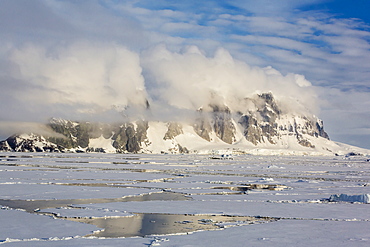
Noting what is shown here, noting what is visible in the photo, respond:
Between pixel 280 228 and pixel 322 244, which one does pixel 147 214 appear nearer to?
pixel 280 228

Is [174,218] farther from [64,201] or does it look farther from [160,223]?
[64,201]

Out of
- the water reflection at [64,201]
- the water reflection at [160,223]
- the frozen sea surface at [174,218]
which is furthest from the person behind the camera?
the water reflection at [64,201]

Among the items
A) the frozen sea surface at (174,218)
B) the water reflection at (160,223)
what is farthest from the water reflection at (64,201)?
the water reflection at (160,223)

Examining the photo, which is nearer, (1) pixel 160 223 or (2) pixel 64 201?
(1) pixel 160 223

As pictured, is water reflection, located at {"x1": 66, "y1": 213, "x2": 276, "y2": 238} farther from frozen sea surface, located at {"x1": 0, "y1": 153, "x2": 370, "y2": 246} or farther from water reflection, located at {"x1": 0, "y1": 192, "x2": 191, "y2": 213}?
water reflection, located at {"x1": 0, "y1": 192, "x2": 191, "y2": 213}

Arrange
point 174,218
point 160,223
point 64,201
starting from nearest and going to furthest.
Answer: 1. point 160,223
2. point 174,218
3. point 64,201

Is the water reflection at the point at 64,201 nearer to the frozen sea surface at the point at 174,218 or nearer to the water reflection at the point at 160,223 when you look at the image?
the frozen sea surface at the point at 174,218

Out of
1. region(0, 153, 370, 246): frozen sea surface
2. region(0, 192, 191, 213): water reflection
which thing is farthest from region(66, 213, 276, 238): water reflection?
region(0, 192, 191, 213): water reflection

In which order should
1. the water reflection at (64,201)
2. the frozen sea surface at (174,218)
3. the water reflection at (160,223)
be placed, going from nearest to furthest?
the frozen sea surface at (174,218)
the water reflection at (160,223)
the water reflection at (64,201)

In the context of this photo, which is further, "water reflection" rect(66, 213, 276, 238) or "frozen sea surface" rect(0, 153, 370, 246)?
"water reflection" rect(66, 213, 276, 238)

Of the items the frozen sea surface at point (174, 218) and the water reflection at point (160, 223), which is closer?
the frozen sea surface at point (174, 218)

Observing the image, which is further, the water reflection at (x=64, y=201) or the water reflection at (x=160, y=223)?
the water reflection at (x=64, y=201)

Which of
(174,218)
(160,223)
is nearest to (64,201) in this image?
(174,218)

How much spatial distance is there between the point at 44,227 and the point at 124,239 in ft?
13.2
